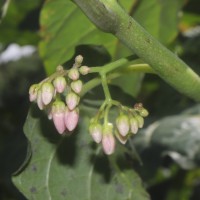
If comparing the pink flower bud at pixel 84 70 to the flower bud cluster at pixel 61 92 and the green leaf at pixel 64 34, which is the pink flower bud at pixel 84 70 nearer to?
the flower bud cluster at pixel 61 92

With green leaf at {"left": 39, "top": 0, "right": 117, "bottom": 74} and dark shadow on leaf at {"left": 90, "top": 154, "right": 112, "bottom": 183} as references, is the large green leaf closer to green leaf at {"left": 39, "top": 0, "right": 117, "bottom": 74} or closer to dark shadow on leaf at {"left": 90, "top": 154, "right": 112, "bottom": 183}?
dark shadow on leaf at {"left": 90, "top": 154, "right": 112, "bottom": 183}

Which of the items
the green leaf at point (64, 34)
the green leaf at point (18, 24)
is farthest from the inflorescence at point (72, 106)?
the green leaf at point (18, 24)

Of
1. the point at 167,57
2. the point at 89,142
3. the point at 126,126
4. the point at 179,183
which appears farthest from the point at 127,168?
the point at 179,183

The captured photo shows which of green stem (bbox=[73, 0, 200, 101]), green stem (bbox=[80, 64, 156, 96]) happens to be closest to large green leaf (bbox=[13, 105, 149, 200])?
green stem (bbox=[80, 64, 156, 96])

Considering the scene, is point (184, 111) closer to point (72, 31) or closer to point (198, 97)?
point (72, 31)

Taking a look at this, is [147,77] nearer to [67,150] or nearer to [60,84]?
[67,150]

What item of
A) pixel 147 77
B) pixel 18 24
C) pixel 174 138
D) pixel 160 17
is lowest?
pixel 147 77

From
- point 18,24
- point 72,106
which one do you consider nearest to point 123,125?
point 72,106

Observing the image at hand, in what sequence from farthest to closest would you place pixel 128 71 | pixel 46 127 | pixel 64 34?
pixel 64 34
pixel 46 127
pixel 128 71
